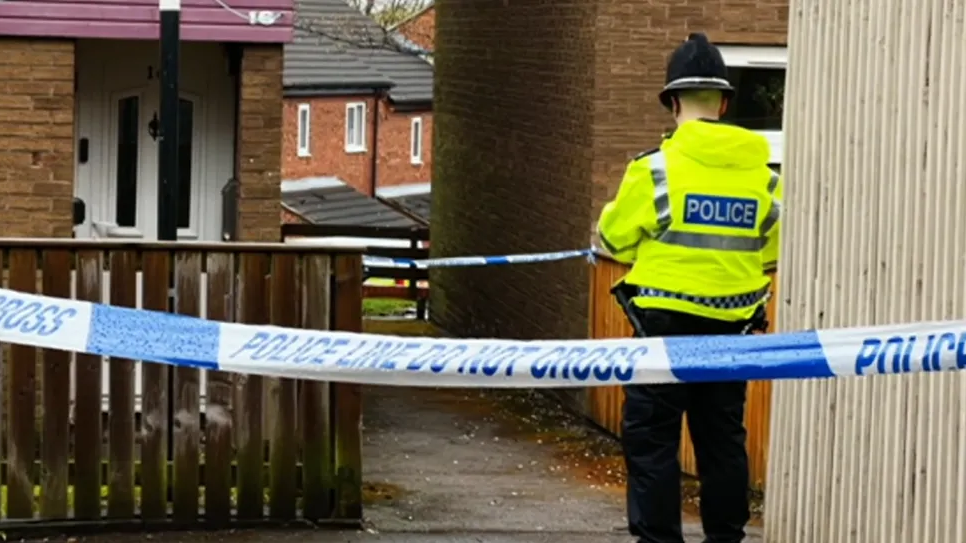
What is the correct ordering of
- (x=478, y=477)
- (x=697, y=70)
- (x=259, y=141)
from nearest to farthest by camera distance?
(x=697, y=70) → (x=478, y=477) → (x=259, y=141)

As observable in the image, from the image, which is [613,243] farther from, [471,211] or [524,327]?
[471,211]

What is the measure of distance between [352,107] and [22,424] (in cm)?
4122

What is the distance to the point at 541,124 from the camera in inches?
650

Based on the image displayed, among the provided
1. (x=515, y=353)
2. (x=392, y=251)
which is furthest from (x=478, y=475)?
(x=392, y=251)

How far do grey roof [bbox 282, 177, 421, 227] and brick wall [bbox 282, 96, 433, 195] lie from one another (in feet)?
6.61

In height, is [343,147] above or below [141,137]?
below

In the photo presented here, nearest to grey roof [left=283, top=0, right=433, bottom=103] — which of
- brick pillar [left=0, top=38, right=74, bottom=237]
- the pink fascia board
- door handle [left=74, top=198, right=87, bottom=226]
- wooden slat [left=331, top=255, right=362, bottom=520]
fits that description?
door handle [left=74, top=198, right=87, bottom=226]

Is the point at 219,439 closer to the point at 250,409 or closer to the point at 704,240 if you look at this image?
the point at 250,409

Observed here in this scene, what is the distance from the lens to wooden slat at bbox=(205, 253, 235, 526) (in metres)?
8.86

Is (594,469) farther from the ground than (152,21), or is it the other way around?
(152,21)

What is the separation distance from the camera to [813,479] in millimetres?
8070

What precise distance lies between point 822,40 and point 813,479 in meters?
1.70

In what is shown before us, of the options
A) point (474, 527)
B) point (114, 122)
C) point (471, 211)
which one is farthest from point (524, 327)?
point (474, 527)

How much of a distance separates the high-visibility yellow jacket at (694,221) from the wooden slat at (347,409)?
1925mm
